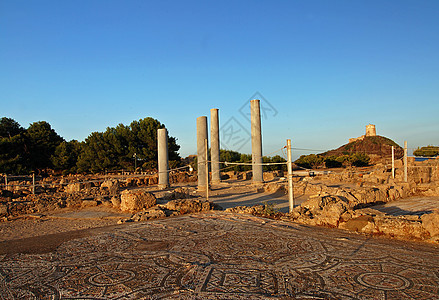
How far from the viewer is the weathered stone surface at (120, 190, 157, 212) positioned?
11781mm

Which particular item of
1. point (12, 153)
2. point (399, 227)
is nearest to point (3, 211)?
point (399, 227)

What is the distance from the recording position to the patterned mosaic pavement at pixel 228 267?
3.60 meters

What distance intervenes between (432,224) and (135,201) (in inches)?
364

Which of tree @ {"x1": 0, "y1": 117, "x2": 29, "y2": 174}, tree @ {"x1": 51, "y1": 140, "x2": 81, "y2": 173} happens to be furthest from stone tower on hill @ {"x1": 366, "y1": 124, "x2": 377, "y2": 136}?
tree @ {"x1": 0, "y1": 117, "x2": 29, "y2": 174}

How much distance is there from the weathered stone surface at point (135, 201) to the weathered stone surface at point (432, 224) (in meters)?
8.92

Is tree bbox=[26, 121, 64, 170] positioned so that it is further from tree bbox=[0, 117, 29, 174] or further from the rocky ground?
the rocky ground

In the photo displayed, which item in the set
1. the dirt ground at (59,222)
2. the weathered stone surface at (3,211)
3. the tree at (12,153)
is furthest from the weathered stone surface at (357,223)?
the tree at (12,153)

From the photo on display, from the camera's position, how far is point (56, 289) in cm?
379

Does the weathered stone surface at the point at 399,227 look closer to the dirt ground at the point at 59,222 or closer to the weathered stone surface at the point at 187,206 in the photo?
the dirt ground at the point at 59,222

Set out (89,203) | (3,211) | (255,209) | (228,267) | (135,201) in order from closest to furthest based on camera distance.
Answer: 1. (228,267)
2. (255,209)
3. (3,211)
4. (135,201)
5. (89,203)

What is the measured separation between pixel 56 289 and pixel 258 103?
19.0 metres

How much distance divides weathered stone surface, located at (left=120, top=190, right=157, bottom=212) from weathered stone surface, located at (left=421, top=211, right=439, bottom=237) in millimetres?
8916

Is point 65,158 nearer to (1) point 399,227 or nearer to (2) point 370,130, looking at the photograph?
(1) point 399,227

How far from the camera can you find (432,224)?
5.98m
